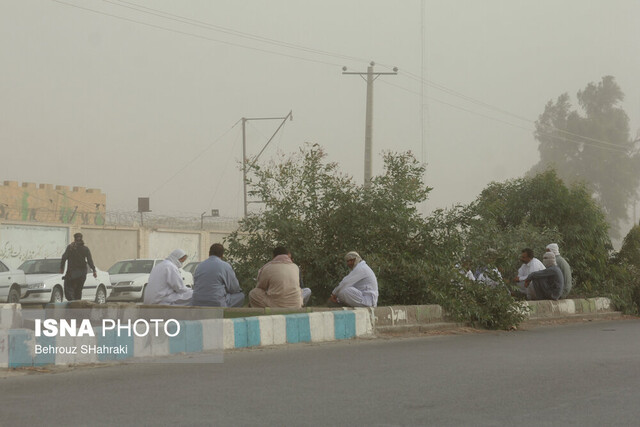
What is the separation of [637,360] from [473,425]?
4938 millimetres

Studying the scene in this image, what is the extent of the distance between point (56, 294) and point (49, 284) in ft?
1.84

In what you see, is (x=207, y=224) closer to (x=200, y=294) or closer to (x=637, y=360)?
(x=200, y=294)

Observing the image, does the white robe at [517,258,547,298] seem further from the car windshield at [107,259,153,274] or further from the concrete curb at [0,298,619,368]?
the car windshield at [107,259,153,274]

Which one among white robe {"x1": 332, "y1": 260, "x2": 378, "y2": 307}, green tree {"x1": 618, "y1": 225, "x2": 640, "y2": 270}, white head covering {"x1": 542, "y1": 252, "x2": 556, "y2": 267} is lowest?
white robe {"x1": 332, "y1": 260, "x2": 378, "y2": 307}

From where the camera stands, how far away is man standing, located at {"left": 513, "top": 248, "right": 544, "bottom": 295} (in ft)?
64.8

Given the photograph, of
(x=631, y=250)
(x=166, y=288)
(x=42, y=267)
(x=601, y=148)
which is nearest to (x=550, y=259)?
(x=631, y=250)

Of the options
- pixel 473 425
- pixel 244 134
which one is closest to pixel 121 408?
pixel 473 425

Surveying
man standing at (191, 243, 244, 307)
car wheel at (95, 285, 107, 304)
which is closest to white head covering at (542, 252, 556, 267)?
man standing at (191, 243, 244, 307)

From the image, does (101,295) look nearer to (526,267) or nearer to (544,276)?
(526,267)

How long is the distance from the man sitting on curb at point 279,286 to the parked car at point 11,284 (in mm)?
14030

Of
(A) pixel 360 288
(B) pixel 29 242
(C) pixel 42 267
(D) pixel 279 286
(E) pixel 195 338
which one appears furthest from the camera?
(B) pixel 29 242

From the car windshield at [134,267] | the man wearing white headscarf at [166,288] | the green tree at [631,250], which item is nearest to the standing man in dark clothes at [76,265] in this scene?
the man wearing white headscarf at [166,288]

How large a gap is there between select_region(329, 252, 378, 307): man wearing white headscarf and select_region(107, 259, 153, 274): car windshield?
61.5 feet

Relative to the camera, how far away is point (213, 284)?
44.9 feet
